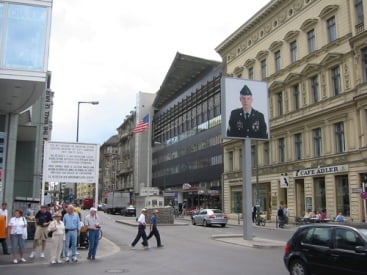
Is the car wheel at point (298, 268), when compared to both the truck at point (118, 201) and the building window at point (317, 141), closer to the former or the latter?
the building window at point (317, 141)

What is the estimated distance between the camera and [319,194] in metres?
37.4

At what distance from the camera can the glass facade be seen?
54.3 feet

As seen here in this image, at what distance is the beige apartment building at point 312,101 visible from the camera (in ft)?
109

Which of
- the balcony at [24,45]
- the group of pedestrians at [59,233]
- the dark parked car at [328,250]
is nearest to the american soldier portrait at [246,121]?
the balcony at [24,45]

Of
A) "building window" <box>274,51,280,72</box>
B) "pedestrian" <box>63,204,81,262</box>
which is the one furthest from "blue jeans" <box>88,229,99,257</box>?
"building window" <box>274,51,280,72</box>

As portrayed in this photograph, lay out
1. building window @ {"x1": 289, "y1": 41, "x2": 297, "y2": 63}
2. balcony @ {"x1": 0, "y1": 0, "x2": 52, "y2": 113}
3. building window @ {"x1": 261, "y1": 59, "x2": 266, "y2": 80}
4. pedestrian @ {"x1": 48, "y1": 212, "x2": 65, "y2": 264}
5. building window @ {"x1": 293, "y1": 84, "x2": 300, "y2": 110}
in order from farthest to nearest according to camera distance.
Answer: building window @ {"x1": 261, "y1": 59, "x2": 266, "y2": 80} < building window @ {"x1": 289, "y1": 41, "x2": 297, "y2": 63} < building window @ {"x1": 293, "y1": 84, "x2": 300, "y2": 110} < balcony @ {"x1": 0, "y1": 0, "x2": 52, "y2": 113} < pedestrian @ {"x1": 48, "y1": 212, "x2": 65, "y2": 264}

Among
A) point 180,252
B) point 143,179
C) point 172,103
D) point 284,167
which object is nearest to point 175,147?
point 172,103

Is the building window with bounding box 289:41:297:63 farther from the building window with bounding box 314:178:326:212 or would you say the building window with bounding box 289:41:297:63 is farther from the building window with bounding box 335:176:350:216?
the building window with bounding box 335:176:350:216

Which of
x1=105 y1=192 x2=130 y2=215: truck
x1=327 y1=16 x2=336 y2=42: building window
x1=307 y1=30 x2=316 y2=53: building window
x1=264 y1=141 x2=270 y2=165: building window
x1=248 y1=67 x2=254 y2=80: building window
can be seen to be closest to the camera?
x1=327 y1=16 x2=336 y2=42: building window

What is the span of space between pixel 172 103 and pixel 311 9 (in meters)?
47.8

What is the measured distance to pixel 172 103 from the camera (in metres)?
84.9

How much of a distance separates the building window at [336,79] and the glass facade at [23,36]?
82.6 ft

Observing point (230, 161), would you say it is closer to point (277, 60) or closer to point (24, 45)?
point (277, 60)

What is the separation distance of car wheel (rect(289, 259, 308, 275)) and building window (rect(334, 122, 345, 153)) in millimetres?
26099
